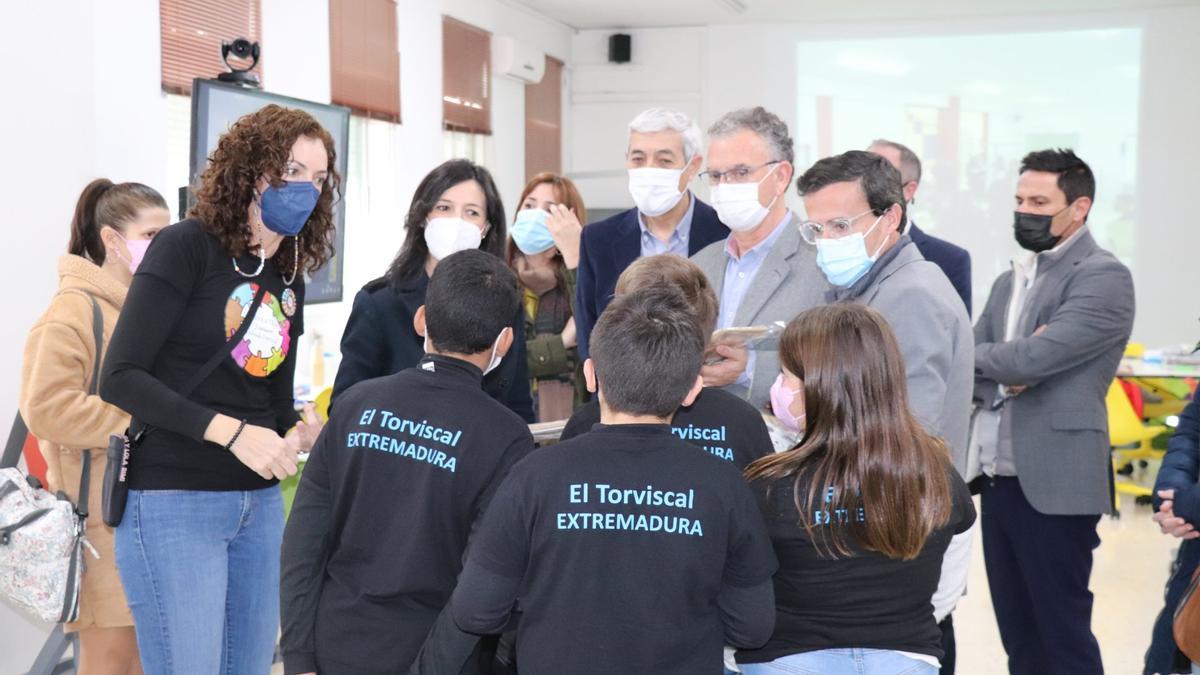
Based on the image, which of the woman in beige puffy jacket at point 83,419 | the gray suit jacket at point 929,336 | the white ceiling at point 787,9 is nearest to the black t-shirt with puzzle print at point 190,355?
the woman in beige puffy jacket at point 83,419

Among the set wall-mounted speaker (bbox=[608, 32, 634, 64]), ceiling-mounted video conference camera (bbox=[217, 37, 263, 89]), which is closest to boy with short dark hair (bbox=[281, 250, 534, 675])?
ceiling-mounted video conference camera (bbox=[217, 37, 263, 89])

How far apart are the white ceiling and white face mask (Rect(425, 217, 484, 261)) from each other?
20.4 feet

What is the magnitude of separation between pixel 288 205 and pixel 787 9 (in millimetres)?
7415

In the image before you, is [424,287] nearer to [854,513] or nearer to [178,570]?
[178,570]

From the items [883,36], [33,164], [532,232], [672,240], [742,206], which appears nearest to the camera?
[742,206]

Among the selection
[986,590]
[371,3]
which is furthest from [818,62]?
[986,590]

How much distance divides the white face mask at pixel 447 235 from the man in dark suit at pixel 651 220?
458mm

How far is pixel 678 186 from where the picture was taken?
3.00m

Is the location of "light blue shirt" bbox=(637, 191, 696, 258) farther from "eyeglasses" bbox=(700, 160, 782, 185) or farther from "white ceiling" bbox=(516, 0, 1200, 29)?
"white ceiling" bbox=(516, 0, 1200, 29)

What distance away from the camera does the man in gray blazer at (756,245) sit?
8.36ft

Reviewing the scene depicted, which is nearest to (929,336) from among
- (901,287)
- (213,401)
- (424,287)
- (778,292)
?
(901,287)

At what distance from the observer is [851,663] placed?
1.75m

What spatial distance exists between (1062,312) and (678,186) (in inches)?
50.0

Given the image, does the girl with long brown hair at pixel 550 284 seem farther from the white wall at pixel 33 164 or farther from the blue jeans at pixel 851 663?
the blue jeans at pixel 851 663
